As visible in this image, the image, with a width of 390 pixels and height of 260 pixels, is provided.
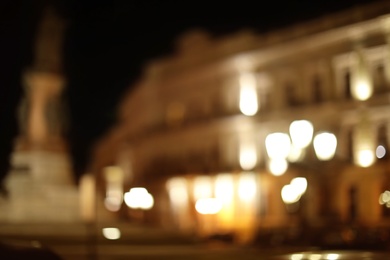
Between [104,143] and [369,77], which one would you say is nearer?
[369,77]

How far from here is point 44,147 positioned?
31.6 meters

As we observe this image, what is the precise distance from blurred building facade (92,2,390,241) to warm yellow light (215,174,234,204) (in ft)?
0.21

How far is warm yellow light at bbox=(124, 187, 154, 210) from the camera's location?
162 feet

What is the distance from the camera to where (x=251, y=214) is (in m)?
46.2

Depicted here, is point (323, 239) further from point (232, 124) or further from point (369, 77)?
point (232, 124)

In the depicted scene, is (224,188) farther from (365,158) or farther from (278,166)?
(365,158)

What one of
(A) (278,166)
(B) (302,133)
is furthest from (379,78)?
(A) (278,166)

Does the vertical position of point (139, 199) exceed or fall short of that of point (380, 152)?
it exceeds it

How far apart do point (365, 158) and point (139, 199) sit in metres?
15.5

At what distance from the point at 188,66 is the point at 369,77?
14.7 metres

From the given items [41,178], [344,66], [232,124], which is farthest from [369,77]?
[41,178]

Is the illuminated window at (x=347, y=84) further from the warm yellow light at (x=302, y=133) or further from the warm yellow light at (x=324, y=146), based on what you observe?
the warm yellow light at (x=302, y=133)

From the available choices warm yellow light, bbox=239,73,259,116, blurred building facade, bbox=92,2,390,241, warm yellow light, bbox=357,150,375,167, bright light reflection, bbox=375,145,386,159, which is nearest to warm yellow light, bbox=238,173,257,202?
blurred building facade, bbox=92,2,390,241

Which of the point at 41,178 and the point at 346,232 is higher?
the point at 41,178
